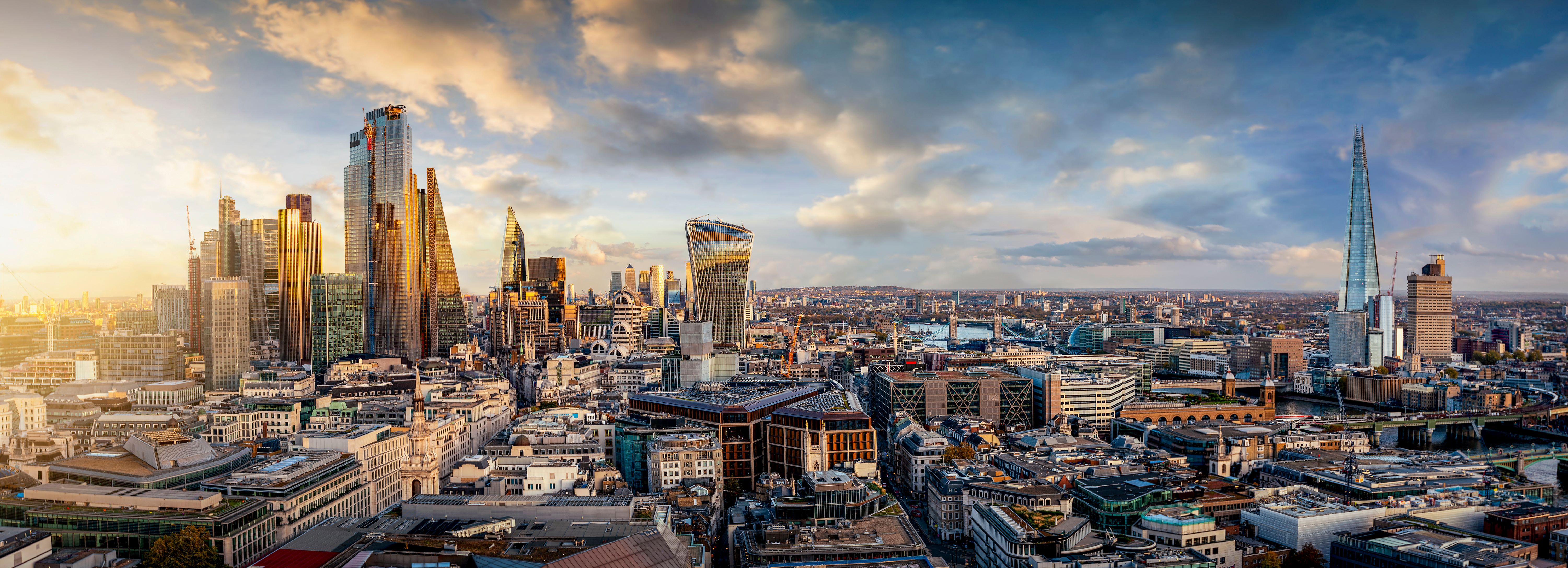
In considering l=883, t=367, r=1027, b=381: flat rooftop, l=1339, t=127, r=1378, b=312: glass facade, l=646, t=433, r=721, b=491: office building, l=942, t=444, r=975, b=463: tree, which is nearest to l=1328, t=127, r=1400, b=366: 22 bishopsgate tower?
l=1339, t=127, r=1378, b=312: glass facade

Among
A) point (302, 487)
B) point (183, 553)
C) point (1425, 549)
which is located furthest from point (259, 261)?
point (1425, 549)

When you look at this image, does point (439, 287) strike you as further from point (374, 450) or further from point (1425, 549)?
point (1425, 549)

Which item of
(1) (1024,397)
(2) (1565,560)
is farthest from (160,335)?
(2) (1565,560)

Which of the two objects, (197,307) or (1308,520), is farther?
(197,307)

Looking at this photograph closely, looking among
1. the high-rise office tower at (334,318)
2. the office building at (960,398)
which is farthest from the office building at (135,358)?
the office building at (960,398)

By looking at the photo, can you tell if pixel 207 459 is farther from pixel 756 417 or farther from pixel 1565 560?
pixel 1565 560
